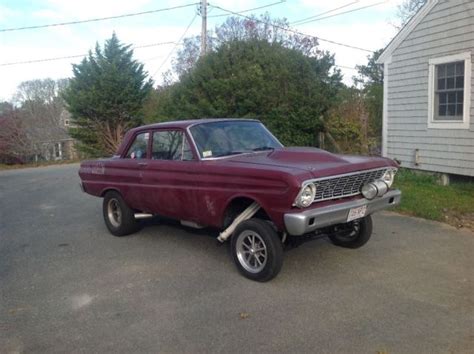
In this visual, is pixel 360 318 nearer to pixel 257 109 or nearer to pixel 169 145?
pixel 169 145

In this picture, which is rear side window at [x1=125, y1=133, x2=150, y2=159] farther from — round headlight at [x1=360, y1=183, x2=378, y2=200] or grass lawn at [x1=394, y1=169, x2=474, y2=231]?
grass lawn at [x1=394, y1=169, x2=474, y2=231]

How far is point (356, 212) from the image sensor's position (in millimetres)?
4992

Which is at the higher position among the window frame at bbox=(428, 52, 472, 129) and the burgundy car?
the window frame at bbox=(428, 52, 472, 129)

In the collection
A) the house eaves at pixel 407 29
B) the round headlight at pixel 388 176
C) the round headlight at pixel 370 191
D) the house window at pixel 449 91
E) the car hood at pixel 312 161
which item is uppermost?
the house eaves at pixel 407 29

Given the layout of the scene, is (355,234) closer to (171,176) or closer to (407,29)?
(171,176)

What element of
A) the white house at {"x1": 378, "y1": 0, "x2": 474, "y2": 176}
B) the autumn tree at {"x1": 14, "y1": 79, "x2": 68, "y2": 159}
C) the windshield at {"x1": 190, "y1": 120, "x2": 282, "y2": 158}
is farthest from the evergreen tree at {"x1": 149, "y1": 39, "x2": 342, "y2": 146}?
the autumn tree at {"x1": 14, "y1": 79, "x2": 68, "y2": 159}

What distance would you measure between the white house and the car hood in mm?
5911

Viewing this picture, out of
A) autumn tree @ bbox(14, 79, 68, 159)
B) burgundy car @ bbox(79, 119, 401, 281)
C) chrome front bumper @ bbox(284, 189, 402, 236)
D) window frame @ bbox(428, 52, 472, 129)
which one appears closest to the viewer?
chrome front bumper @ bbox(284, 189, 402, 236)

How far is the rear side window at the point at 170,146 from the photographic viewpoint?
5.94 metres

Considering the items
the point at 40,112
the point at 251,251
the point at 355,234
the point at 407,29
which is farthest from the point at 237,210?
the point at 40,112

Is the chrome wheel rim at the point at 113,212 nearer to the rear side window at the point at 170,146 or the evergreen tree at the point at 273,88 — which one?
the rear side window at the point at 170,146

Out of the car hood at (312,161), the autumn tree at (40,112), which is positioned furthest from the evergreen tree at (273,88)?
the autumn tree at (40,112)

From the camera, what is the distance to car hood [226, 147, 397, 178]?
477 cm

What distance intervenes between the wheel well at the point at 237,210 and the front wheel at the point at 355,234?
1034 mm
